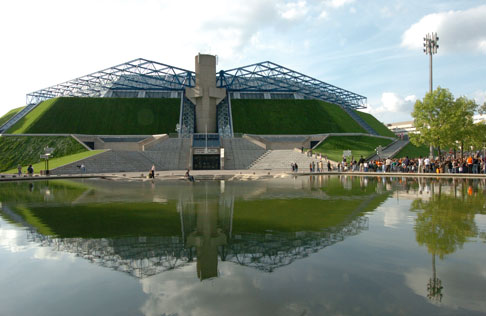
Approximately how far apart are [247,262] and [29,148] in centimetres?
6555

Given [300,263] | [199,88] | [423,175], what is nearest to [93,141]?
[199,88]

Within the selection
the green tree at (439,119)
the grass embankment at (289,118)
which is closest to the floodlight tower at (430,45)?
the green tree at (439,119)

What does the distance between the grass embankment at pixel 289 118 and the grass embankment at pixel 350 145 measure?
18.8 ft

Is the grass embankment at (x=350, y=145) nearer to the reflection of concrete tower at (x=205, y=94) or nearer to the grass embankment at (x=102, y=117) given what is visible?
the reflection of concrete tower at (x=205, y=94)

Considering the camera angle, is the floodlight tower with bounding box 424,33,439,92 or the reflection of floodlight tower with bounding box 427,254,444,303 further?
the floodlight tower with bounding box 424,33,439,92

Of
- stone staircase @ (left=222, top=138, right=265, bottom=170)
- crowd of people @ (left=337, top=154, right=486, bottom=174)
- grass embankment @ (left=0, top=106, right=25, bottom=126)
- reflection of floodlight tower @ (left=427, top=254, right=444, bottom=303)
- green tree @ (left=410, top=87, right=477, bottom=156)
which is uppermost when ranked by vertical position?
grass embankment @ (left=0, top=106, right=25, bottom=126)

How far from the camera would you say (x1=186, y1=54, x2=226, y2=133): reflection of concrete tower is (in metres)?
77.1

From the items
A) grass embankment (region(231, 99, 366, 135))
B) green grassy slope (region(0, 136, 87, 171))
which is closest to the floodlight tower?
grass embankment (region(231, 99, 366, 135))

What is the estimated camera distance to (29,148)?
6081 cm

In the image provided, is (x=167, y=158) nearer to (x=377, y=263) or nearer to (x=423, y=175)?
(x=423, y=175)

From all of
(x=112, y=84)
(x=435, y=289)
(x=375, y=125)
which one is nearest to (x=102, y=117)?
(x=112, y=84)

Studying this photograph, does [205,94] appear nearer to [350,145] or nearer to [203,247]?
[350,145]

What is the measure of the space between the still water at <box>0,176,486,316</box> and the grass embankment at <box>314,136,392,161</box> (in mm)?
46874

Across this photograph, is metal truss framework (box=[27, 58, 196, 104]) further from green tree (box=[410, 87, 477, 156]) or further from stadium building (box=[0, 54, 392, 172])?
green tree (box=[410, 87, 477, 156])
